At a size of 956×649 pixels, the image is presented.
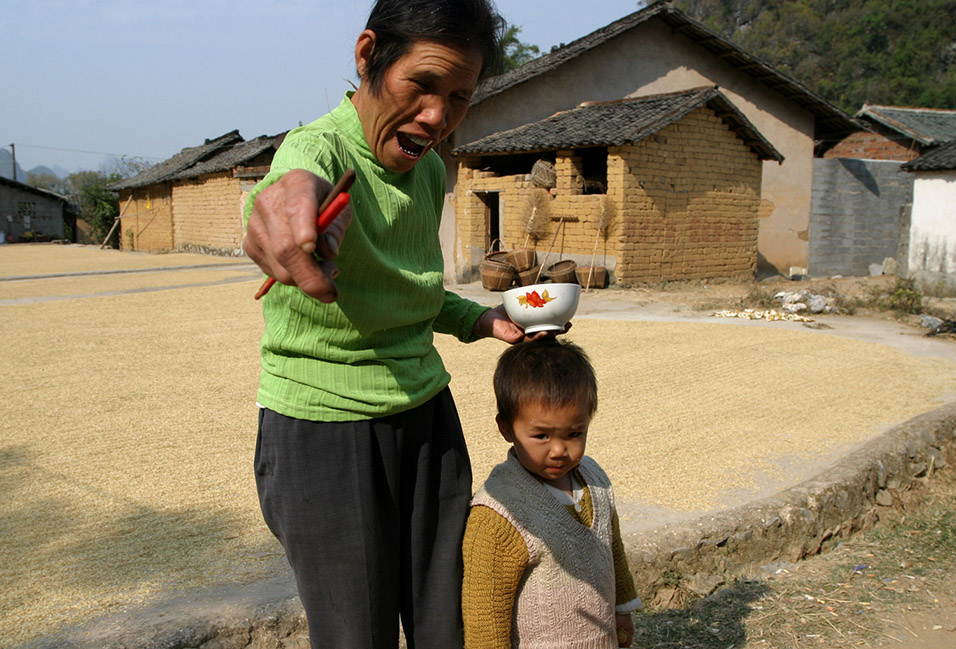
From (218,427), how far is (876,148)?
21884 millimetres

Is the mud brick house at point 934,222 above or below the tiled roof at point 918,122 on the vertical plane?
below

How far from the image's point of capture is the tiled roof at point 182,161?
98.0 feet

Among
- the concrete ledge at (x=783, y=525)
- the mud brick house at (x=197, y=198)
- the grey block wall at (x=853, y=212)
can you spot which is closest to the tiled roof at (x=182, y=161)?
the mud brick house at (x=197, y=198)

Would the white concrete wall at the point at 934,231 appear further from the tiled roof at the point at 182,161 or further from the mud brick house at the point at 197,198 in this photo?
the tiled roof at the point at 182,161

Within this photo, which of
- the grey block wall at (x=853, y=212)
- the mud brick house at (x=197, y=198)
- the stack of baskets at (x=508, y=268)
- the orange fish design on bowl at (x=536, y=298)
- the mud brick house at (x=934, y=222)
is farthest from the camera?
the mud brick house at (x=197, y=198)

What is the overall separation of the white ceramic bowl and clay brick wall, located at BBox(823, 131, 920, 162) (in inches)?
849

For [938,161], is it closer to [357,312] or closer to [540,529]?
[540,529]

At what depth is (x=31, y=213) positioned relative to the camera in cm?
3841

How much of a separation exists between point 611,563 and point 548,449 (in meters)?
0.34

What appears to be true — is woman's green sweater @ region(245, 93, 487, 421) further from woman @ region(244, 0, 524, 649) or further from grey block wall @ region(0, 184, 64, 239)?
grey block wall @ region(0, 184, 64, 239)

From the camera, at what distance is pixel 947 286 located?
43.8 feet

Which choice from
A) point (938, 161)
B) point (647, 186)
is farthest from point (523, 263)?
point (938, 161)

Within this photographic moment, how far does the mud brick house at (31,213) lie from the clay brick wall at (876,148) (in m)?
36.4

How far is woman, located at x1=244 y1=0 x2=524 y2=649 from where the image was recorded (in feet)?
4.31
